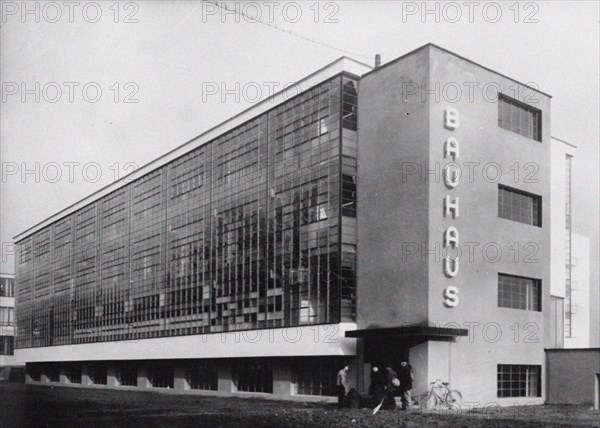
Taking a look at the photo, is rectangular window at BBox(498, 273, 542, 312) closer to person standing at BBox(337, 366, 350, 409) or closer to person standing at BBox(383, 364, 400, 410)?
person standing at BBox(383, 364, 400, 410)

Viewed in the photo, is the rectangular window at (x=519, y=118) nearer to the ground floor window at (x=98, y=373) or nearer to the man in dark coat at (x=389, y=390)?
the man in dark coat at (x=389, y=390)

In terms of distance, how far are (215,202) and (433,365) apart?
16029 mm

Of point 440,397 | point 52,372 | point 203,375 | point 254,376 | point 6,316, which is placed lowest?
point 52,372

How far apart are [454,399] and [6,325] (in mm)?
62700

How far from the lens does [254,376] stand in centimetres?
3322

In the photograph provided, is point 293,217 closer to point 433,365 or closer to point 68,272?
point 433,365

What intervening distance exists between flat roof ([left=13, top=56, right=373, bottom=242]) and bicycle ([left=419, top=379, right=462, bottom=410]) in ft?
39.6

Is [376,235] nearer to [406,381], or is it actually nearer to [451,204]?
[451,204]

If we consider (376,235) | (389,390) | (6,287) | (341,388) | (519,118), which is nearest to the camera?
(389,390)

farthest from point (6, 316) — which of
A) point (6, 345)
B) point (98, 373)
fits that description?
point (98, 373)

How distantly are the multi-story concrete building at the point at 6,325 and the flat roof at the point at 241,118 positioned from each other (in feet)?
81.4

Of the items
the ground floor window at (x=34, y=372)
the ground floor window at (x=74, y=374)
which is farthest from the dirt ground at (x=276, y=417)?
the ground floor window at (x=34, y=372)

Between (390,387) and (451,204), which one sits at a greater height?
(451,204)

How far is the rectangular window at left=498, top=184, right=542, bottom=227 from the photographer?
2766cm
